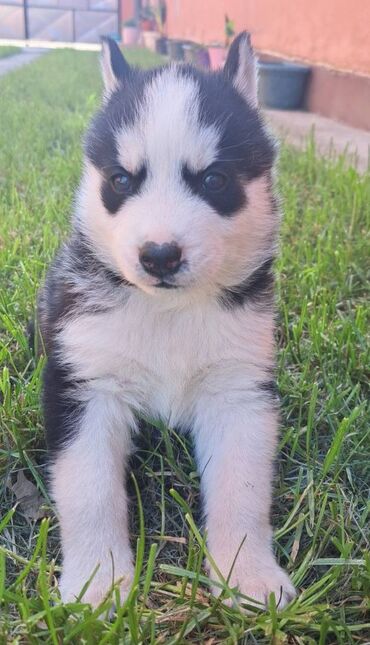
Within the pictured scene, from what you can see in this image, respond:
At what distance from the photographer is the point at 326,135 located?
7168 mm

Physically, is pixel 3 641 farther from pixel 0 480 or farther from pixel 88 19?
pixel 88 19

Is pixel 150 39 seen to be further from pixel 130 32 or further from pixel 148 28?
pixel 148 28

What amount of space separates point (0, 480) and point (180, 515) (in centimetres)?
58

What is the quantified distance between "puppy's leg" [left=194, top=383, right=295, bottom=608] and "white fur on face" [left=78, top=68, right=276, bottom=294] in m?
0.42

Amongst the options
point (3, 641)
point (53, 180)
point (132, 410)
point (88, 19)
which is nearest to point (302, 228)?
point (53, 180)

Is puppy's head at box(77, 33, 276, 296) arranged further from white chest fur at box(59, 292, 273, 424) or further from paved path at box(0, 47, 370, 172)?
paved path at box(0, 47, 370, 172)

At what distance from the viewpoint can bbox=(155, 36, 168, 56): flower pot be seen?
15.5 m

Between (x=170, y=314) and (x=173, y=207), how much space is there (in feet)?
1.40

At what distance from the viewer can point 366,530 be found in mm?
2051

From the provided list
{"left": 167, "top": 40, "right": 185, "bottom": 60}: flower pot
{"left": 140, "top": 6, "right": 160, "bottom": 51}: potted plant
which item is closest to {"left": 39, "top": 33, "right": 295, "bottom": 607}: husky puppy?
{"left": 167, "top": 40, "right": 185, "bottom": 60}: flower pot

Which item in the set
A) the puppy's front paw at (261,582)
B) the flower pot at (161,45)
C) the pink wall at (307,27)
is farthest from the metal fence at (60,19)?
the puppy's front paw at (261,582)

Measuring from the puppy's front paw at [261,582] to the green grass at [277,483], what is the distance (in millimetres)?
48

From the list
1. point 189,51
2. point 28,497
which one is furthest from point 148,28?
point 28,497

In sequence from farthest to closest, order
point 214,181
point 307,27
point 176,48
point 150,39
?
point 150,39 < point 176,48 < point 307,27 < point 214,181
